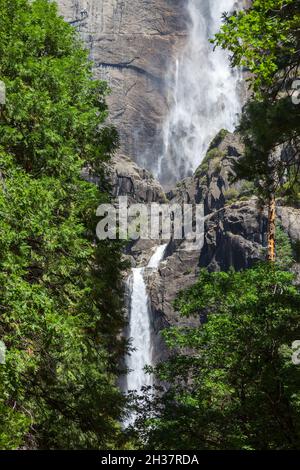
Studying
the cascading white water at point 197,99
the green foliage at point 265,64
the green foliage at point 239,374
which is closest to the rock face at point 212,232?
the cascading white water at point 197,99

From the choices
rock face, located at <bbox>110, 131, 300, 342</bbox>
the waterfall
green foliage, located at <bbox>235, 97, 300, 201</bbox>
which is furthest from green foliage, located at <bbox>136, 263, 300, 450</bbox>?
the waterfall

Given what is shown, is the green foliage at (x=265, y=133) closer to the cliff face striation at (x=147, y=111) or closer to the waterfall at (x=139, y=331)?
the waterfall at (x=139, y=331)

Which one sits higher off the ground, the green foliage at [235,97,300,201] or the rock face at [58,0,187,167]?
the rock face at [58,0,187,167]

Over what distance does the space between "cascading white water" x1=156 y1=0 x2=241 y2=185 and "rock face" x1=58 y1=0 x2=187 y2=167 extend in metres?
2.49

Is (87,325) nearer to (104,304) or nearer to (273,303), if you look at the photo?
(104,304)

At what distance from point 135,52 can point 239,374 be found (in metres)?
116

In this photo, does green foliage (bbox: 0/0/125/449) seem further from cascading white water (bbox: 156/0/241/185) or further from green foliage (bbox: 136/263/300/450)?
cascading white water (bbox: 156/0/241/185)

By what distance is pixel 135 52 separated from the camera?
11788 cm

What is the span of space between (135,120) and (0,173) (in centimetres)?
10507

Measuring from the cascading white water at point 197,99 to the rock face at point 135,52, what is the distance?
2492 mm

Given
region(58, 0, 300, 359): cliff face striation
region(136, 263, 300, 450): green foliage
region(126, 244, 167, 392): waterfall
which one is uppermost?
region(58, 0, 300, 359): cliff face striation

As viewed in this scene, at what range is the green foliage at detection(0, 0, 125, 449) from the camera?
8375mm

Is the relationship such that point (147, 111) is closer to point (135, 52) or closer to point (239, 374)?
point (135, 52)

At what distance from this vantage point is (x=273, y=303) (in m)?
9.71
